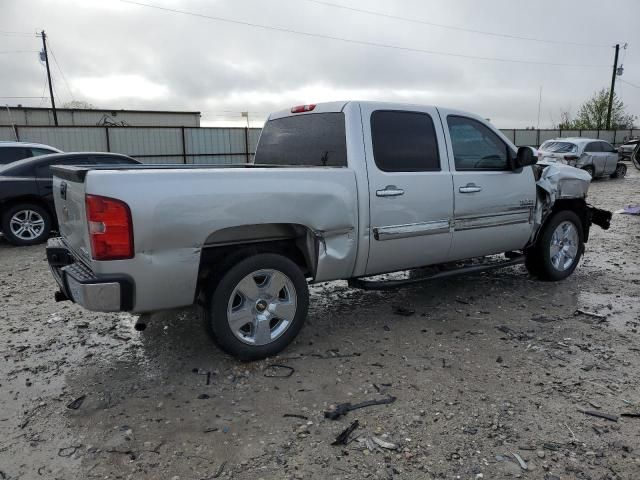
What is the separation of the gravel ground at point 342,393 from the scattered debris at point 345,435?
0.03m

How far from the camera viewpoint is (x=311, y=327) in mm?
4547

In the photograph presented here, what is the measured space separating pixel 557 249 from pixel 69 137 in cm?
1781

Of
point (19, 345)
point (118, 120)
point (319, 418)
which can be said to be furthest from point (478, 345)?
point (118, 120)

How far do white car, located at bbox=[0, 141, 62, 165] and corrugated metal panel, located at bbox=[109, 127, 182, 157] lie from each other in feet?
32.6

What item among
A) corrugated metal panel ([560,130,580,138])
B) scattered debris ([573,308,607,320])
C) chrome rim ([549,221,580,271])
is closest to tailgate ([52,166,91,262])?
scattered debris ([573,308,607,320])

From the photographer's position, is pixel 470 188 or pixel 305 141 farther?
pixel 470 188

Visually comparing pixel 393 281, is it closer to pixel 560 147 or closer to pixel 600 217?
pixel 600 217

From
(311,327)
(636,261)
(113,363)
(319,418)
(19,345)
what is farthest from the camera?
(636,261)

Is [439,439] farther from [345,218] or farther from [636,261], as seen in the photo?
[636,261]

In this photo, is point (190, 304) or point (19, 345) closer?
point (190, 304)

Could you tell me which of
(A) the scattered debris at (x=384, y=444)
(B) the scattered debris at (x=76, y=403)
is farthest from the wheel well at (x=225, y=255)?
(A) the scattered debris at (x=384, y=444)

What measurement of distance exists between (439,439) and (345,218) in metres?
1.77

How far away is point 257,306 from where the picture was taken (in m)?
3.74

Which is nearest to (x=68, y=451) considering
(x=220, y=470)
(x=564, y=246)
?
(x=220, y=470)
